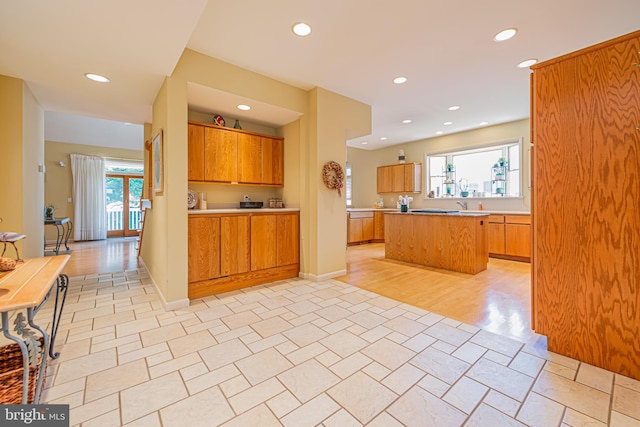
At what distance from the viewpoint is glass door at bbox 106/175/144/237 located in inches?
316

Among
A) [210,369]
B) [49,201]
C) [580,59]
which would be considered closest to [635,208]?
[580,59]

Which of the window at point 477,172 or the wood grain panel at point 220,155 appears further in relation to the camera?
the window at point 477,172

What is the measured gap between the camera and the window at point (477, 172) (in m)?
5.50

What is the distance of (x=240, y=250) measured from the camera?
11.0ft

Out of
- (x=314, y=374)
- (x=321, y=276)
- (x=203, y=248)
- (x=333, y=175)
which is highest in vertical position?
(x=333, y=175)

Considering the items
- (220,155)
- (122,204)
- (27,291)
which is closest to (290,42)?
(220,155)

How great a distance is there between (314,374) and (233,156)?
2.87 meters

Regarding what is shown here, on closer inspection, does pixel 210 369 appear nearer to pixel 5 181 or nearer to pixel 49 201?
pixel 5 181

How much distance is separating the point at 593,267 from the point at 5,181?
5.19 m

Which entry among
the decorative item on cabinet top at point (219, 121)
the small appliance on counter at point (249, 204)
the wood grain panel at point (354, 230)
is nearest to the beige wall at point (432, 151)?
the wood grain panel at point (354, 230)

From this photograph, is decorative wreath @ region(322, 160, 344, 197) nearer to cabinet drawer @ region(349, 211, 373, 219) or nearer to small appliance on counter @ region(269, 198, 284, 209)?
small appliance on counter @ region(269, 198, 284, 209)

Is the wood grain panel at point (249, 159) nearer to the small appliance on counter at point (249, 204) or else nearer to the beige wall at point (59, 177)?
the small appliance on counter at point (249, 204)

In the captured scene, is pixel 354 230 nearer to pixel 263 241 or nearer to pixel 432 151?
pixel 432 151

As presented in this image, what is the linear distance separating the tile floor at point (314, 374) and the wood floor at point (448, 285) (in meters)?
0.29
